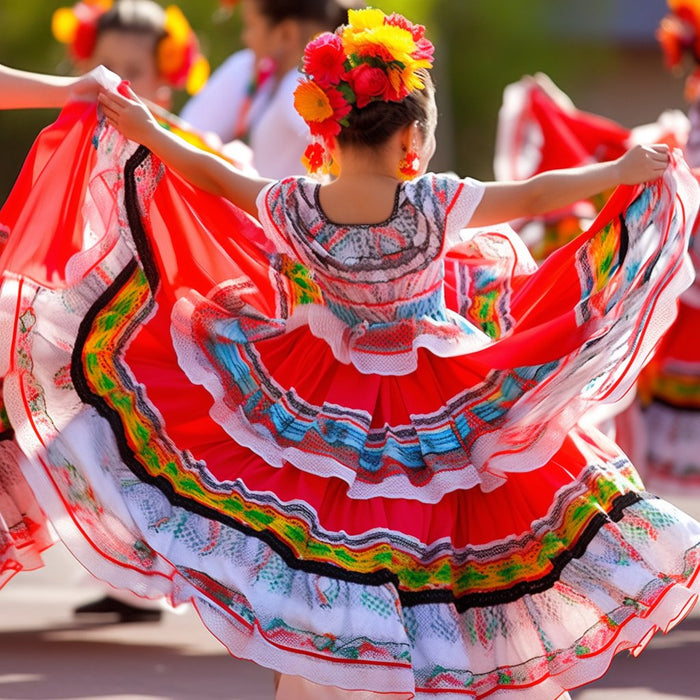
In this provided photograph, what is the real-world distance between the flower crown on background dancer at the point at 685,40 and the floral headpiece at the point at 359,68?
270 cm

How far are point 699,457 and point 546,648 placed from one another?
269cm

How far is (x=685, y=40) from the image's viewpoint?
6055 mm

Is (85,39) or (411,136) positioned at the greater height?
(85,39)

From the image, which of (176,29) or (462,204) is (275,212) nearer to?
(462,204)

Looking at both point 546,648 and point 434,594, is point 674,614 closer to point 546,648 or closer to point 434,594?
point 546,648

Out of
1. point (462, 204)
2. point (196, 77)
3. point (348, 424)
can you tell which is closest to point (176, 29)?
point (196, 77)

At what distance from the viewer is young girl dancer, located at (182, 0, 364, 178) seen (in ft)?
16.5

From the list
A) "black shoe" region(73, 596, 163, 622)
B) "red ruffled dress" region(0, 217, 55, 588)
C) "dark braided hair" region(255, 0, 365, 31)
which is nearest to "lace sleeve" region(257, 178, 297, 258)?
"red ruffled dress" region(0, 217, 55, 588)

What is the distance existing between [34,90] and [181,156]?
1.43 feet

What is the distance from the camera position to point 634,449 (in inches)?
235

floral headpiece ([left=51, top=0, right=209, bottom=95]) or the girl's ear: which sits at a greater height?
floral headpiece ([left=51, top=0, right=209, bottom=95])

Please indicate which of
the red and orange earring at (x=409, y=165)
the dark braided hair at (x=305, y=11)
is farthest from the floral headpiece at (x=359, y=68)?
the dark braided hair at (x=305, y=11)

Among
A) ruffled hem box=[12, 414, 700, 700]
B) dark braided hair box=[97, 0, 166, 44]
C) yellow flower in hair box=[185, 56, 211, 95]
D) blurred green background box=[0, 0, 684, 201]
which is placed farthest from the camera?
blurred green background box=[0, 0, 684, 201]

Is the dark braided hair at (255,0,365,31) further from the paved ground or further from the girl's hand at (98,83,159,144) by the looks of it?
the paved ground
